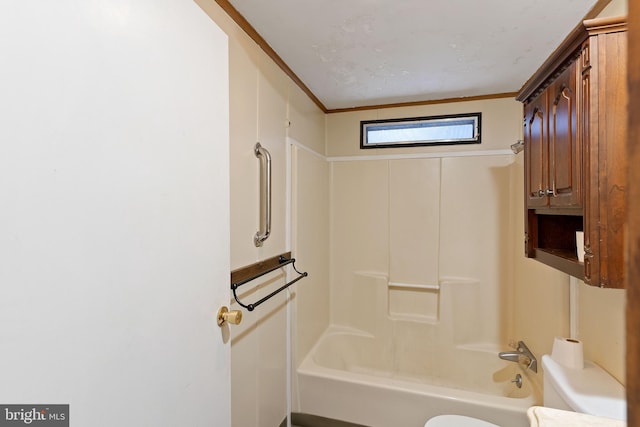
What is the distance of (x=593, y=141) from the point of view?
3.15ft

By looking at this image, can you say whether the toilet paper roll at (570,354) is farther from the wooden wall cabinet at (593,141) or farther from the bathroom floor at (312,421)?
the bathroom floor at (312,421)

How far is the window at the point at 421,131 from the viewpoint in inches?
97.4

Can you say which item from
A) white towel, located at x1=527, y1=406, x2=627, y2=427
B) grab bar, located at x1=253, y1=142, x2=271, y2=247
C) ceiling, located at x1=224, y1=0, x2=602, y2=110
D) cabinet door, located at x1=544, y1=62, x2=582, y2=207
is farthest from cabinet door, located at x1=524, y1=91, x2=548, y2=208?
grab bar, located at x1=253, y1=142, x2=271, y2=247

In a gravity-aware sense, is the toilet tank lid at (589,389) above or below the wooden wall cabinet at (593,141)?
below

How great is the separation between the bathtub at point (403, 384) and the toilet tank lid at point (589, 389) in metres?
0.54

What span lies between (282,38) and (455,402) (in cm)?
227

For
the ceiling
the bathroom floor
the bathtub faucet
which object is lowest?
the bathroom floor

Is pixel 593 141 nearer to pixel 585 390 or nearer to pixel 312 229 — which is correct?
pixel 585 390

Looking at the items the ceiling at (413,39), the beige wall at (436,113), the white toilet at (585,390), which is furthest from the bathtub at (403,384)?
the ceiling at (413,39)

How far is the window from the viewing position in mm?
2475

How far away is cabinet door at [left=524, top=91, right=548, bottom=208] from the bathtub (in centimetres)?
119

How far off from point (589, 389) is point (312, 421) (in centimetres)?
156

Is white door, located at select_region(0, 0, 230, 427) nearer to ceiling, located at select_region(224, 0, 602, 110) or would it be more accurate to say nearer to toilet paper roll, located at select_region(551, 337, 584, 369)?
ceiling, located at select_region(224, 0, 602, 110)

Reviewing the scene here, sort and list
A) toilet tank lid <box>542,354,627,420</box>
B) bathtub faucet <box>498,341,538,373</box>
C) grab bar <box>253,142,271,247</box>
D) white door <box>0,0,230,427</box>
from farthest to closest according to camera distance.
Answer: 1. bathtub faucet <box>498,341,538,373</box>
2. grab bar <box>253,142,271,247</box>
3. toilet tank lid <box>542,354,627,420</box>
4. white door <box>0,0,230,427</box>
